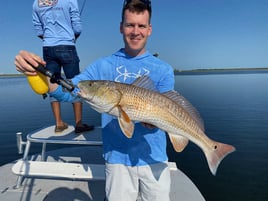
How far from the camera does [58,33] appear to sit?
18.6ft

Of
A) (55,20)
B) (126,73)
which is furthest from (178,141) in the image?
(55,20)

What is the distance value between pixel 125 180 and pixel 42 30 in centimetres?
425

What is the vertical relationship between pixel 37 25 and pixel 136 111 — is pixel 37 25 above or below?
above

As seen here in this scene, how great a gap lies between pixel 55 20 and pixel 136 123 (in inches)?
137

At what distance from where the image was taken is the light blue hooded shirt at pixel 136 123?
3.27 meters

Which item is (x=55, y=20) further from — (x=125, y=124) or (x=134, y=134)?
(x=125, y=124)

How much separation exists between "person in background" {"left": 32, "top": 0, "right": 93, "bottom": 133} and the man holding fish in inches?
90.3

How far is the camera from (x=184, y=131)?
3115 millimetres

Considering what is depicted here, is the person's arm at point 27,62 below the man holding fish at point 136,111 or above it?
above

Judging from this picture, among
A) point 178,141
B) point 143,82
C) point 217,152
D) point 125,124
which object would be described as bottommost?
point 217,152

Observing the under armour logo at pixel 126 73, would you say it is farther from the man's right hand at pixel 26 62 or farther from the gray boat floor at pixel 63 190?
the gray boat floor at pixel 63 190

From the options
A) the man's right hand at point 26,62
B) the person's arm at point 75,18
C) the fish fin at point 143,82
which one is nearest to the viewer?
the man's right hand at point 26,62

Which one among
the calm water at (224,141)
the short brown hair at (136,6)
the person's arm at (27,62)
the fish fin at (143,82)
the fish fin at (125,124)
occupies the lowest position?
the calm water at (224,141)

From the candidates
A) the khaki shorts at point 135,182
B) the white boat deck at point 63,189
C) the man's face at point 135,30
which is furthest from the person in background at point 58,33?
the khaki shorts at point 135,182
